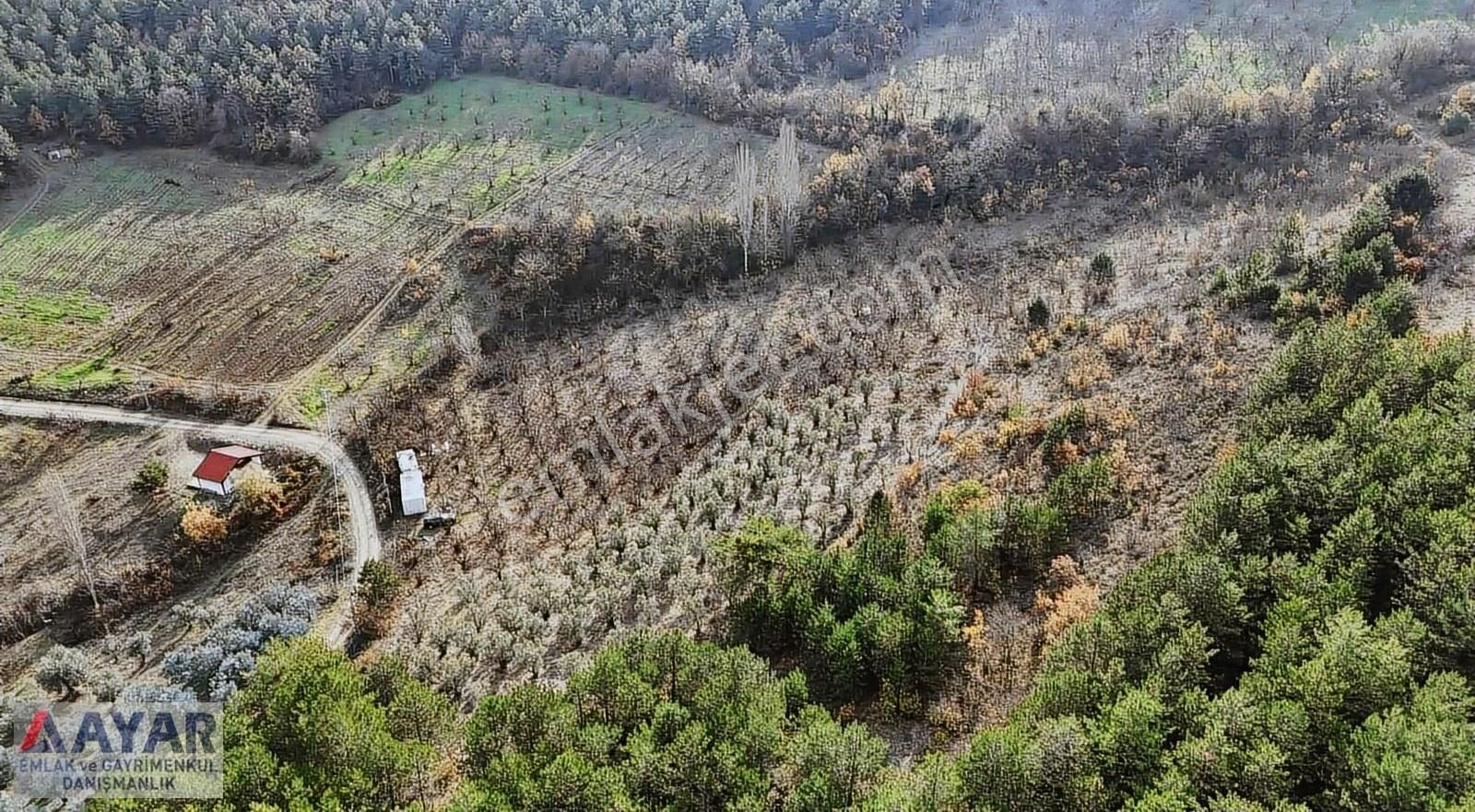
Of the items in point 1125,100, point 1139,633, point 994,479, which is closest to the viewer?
point 1139,633

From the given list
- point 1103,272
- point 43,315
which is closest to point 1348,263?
point 1103,272

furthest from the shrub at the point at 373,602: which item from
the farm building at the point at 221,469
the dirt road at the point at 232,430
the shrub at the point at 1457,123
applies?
the shrub at the point at 1457,123

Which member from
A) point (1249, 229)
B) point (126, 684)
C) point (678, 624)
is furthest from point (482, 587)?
point (1249, 229)

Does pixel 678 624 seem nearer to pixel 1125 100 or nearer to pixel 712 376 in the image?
pixel 712 376

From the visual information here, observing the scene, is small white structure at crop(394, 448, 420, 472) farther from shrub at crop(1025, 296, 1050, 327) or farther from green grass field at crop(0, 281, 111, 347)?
shrub at crop(1025, 296, 1050, 327)

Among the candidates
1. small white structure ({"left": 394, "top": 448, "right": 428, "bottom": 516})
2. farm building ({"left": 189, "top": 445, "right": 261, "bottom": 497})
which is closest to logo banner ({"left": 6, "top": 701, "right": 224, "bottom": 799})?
farm building ({"left": 189, "top": 445, "right": 261, "bottom": 497})

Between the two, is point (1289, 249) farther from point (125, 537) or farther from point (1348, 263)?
point (125, 537)

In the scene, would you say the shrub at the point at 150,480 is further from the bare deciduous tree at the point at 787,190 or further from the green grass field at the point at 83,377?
the bare deciduous tree at the point at 787,190
